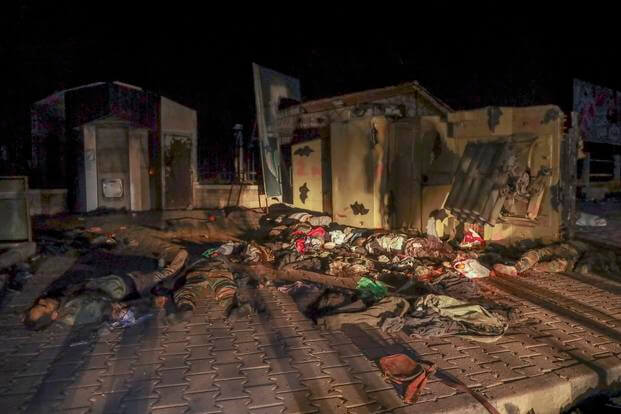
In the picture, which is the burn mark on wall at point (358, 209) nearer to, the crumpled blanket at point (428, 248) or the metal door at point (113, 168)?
the crumpled blanket at point (428, 248)

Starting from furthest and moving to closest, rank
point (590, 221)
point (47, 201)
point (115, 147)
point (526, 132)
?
point (115, 147) → point (47, 201) → point (590, 221) → point (526, 132)

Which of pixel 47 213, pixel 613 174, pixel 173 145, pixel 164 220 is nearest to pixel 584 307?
pixel 164 220

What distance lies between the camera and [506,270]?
6066 mm

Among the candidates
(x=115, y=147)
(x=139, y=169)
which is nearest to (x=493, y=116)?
(x=139, y=169)

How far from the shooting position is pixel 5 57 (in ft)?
50.1

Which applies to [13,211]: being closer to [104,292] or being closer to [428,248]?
[104,292]

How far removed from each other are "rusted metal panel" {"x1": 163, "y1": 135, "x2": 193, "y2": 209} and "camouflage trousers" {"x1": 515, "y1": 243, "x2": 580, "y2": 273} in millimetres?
9225

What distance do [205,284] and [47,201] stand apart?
881 centimetres

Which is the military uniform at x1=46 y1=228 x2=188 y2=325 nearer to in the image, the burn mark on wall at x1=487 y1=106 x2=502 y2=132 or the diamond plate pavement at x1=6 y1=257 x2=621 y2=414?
the diamond plate pavement at x1=6 y1=257 x2=621 y2=414

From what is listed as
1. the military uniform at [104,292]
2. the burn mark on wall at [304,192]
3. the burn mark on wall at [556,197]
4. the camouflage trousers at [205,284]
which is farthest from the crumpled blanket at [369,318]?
the burn mark on wall at [304,192]

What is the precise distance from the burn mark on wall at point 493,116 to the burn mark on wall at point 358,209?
2.71m

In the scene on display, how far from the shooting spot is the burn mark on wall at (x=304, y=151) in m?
10.5

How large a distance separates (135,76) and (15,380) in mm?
19595

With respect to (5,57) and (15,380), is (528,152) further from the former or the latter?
(5,57)
